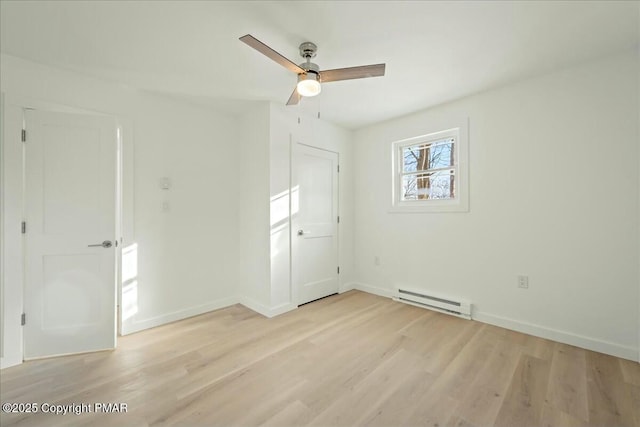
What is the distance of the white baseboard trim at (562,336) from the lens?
2.18 m

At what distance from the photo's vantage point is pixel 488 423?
154 cm

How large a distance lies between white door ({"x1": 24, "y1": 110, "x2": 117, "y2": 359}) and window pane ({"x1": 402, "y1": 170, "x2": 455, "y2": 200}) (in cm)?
339

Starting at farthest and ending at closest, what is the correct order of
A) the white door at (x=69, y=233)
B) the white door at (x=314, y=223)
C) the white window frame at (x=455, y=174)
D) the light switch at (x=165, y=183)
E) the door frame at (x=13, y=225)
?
the white door at (x=314, y=223)
the white window frame at (x=455, y=174)
the light switch at (x=165, y=183)
the white door at (x=69, y=233)
the door frame at (x=13, y=225)

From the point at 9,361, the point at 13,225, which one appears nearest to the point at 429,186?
the point at 13,225

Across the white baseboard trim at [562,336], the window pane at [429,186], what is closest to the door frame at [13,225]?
the window pane at [429,186]

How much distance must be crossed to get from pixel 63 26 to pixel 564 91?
411 cm

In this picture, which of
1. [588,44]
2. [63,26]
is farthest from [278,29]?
[588,44]

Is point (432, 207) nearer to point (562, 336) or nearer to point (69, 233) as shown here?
point (562, 336)

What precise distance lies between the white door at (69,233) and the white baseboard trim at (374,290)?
10.1 ft

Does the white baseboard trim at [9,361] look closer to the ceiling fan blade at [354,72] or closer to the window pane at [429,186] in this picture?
the ceiling fan blade at [354,72]

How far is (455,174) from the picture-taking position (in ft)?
10.5

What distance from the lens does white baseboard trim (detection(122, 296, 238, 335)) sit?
8.90 feet

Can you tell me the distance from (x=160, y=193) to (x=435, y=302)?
3.46m

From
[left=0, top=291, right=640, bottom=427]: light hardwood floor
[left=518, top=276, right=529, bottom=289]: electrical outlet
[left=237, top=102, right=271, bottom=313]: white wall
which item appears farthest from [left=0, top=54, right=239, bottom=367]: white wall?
[left=518, top=276, right=529, bottom=289]: electrical outlet
